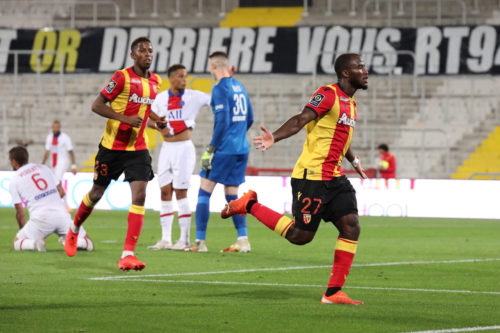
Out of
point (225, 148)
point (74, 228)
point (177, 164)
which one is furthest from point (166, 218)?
point (74, 228)

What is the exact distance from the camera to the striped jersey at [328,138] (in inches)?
286

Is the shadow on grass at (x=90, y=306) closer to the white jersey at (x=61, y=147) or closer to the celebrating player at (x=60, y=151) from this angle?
the celebrating player at (x=60, y=151)

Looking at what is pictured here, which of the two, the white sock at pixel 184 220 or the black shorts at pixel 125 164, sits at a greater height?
the black shorts at pixel 125 164

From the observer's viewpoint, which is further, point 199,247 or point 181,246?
point 181,246

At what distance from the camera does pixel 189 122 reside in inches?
473

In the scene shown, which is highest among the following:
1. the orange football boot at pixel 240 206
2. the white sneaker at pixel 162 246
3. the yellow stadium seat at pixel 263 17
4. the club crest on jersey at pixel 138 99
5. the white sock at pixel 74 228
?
the yellow stadium seat at pixel 263 17

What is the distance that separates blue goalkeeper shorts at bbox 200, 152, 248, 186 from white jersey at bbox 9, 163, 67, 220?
1.87 meters

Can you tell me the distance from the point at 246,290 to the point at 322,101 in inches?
69.9

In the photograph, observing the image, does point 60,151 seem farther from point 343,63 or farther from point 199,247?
point 343,63

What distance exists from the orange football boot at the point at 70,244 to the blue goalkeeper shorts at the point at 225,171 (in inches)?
94.8

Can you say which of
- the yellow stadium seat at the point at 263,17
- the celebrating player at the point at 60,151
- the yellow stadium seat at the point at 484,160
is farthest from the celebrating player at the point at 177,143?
the yellow stadium seat at the point at 263,17

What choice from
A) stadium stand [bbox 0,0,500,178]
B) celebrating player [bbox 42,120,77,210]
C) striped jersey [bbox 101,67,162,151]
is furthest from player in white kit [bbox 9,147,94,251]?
stadium stand [bbox 0,0,500,178]

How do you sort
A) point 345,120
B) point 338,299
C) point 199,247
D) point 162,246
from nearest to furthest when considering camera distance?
1. point 338,299
2. point 345,120
3. point 199,247
4. point 162,246

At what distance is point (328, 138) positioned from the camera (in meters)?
7.33
